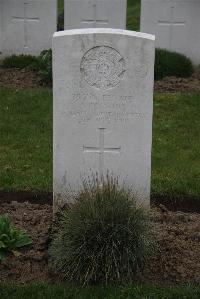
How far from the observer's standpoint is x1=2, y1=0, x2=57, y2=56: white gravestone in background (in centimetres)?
1217

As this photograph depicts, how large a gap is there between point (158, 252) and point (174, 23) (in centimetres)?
753

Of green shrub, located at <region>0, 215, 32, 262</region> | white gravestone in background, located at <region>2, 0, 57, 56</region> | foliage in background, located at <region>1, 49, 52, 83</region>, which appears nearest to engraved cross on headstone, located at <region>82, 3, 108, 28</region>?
white gravestone in background, located at <region>2, 0, 57, 56</region>

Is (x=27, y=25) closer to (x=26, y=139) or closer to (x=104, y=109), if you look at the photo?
(x=26, y=139)

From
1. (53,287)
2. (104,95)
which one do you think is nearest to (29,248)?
(53,287)

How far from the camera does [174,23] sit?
12.0m

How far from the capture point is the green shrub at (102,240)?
468 centimetres

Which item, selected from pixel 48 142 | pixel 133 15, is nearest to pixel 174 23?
pixel 48 142

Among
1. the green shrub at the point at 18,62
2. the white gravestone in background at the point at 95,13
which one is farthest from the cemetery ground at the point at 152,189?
the white gravestone in background at the point at 95,13

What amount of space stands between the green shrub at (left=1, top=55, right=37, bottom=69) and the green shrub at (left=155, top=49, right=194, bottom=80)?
2.19m

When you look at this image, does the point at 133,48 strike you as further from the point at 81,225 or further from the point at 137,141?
the point at 81,225

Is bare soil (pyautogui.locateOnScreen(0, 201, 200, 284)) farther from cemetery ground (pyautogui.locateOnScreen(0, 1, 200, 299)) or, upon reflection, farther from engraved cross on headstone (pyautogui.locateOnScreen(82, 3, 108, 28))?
engraved cross on headstone (pyautogui.locateOnScreen(82, 3, 108, 28))

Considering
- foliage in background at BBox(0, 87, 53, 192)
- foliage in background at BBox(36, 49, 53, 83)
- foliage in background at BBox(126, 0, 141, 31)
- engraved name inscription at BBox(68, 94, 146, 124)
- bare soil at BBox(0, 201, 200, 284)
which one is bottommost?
bare soil at BBox(0, 201, 200, 284)

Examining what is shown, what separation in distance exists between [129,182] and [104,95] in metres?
0.79

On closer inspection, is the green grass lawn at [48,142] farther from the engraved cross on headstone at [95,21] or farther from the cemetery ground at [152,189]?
the engraved cross on headstone at [95,21]
